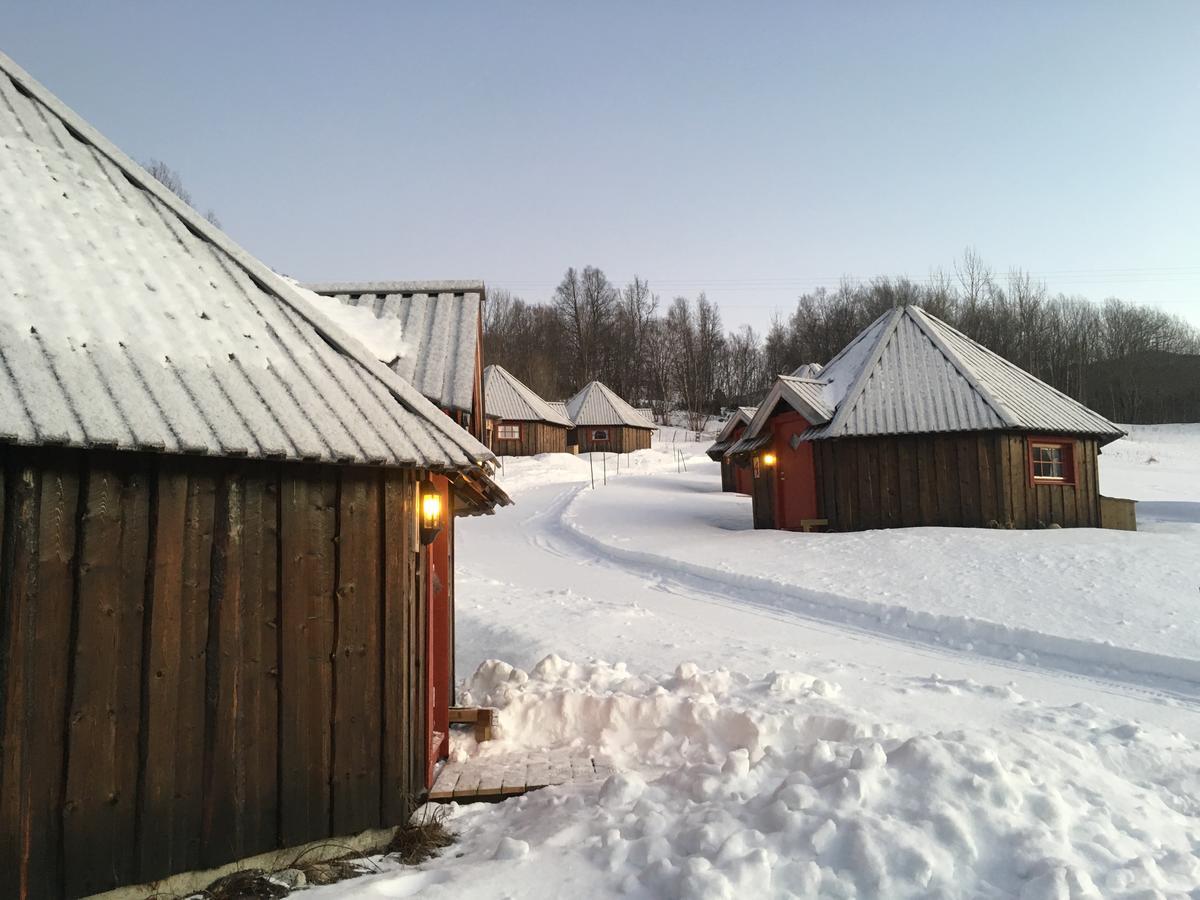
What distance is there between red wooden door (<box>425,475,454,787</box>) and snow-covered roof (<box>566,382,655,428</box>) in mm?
38306

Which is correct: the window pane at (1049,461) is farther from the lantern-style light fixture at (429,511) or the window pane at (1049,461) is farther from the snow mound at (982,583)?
the lantern-style light fixture at (429,511)

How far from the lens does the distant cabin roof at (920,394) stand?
15.1 metres

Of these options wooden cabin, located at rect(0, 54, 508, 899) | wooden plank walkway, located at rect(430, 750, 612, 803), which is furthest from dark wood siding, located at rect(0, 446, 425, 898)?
wooden plank walkway, located at rect(430, 750, 612, 803)

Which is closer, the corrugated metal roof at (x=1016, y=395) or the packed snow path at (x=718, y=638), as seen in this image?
the packed snow path at (x=718, y=638)

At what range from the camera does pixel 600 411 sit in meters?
45.4

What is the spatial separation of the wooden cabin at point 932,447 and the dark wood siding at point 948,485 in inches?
0.9

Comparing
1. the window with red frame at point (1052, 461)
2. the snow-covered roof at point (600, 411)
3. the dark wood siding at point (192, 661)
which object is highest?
the snow-covered roof at point (600, 411)

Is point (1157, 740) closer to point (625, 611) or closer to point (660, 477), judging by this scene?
point (625, 611)

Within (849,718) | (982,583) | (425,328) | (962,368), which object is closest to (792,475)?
(962,368)

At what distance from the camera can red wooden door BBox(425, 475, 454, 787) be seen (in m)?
5.21

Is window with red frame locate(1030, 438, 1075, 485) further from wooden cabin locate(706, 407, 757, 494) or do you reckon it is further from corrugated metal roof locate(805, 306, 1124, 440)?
wooden cabin locate(706, 407, 757, 494)

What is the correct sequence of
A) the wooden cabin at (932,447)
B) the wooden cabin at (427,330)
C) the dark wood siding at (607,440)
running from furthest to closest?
1. the dark wood siding at (607,440)
2. the wooden cabin at (932,447)
3. the wooden cabin at (427,330)

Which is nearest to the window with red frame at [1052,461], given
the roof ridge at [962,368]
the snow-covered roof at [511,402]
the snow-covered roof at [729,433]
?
the roof ridge at [962,368]

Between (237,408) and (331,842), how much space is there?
2.55 meters
